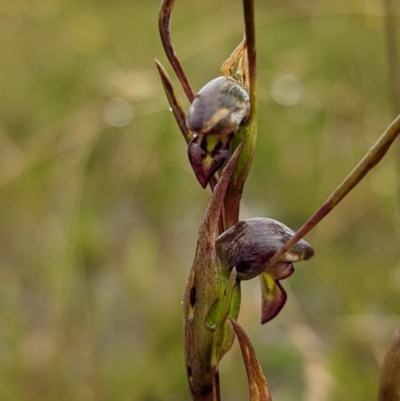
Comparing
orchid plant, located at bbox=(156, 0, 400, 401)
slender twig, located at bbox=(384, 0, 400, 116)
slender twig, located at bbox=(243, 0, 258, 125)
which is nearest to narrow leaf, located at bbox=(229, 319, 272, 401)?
orchid plant, located at bbox=(156, 0, 400, 401)

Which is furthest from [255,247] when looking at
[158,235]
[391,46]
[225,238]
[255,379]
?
[158,235]

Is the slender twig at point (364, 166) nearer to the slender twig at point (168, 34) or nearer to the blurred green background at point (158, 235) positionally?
the slender twig at point (168, 34)

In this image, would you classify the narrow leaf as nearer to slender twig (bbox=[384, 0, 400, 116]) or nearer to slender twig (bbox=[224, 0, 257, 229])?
slender twig (bbox=[224, 0, 257, 229])

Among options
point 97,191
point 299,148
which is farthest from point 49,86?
point 299,148

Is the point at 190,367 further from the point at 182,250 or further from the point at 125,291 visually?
the point at 182,250

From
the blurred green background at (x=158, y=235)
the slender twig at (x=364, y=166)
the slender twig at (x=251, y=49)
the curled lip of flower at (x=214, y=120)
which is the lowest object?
the blurred green background at (x=158, y=235)

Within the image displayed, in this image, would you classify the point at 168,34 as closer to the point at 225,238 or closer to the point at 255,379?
the point at 225,238

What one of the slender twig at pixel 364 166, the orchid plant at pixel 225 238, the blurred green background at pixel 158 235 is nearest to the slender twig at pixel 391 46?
the blurred green background at pixel 158 235
